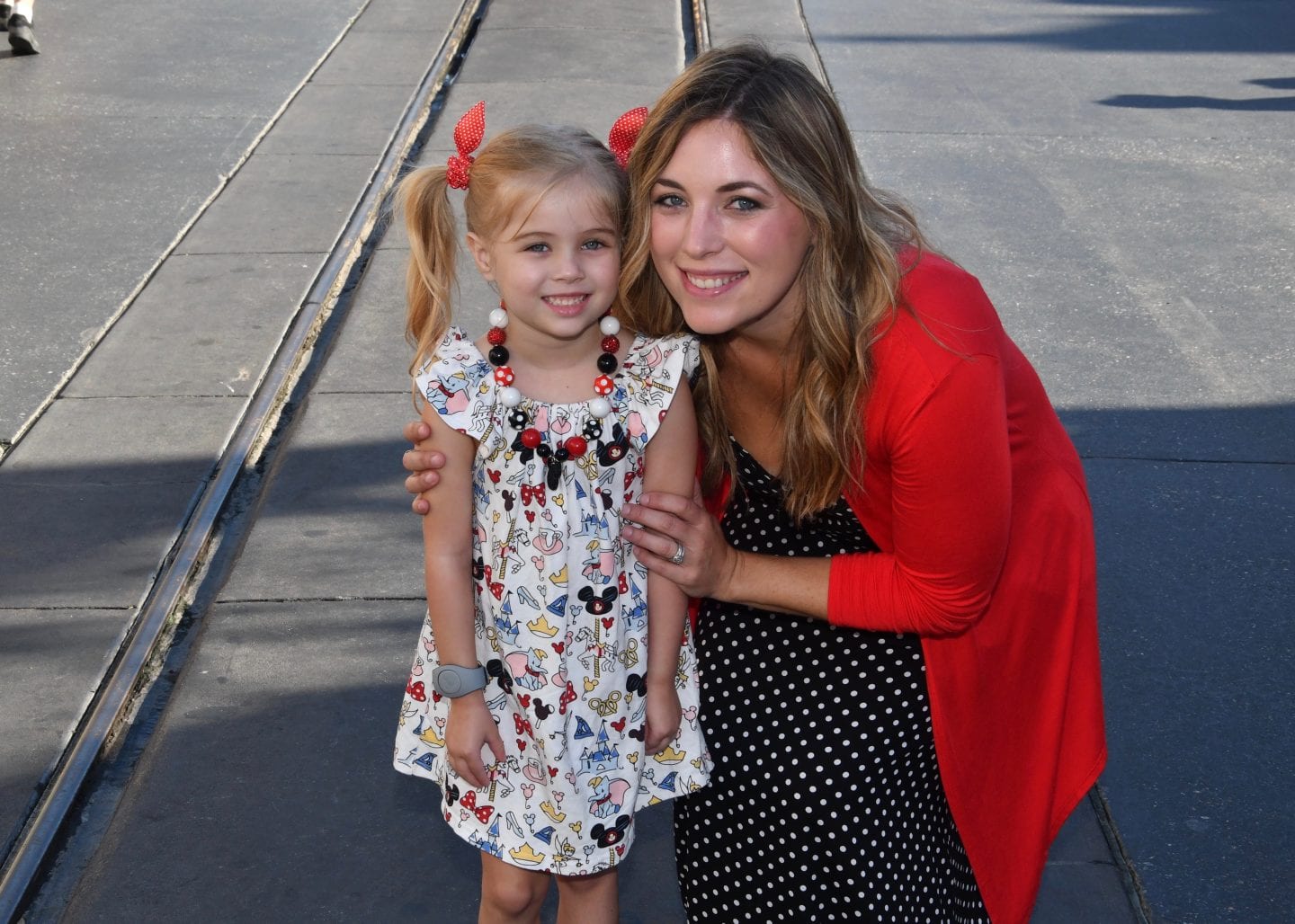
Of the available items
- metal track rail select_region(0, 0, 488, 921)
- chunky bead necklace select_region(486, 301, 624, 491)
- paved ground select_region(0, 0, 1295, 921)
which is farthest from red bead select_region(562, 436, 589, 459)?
metal track rail select_region(0, 0, 488, 921)

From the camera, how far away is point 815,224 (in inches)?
77.9

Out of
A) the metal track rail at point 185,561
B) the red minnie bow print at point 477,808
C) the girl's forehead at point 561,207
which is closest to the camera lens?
the girl's forehead at point 561,207

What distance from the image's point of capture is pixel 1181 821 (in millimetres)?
3158

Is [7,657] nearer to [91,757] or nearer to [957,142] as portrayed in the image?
[91,757]

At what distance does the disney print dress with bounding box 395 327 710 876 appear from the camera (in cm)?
218

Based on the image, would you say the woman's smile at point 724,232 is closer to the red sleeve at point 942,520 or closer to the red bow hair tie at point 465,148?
the red sleeve at point 942,520

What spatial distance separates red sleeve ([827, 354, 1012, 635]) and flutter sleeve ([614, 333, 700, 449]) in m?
0.35

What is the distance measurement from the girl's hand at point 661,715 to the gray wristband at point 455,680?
0.28 meters

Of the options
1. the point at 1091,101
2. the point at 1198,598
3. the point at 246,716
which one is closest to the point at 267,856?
the point at 246,716

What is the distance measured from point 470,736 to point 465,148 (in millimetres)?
913

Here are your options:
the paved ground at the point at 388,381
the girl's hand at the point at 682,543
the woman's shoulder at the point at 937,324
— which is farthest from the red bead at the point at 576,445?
the paved ground at the point at 388,381

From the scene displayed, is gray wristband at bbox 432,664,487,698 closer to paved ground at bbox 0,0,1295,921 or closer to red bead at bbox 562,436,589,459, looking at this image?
red bead at bbox 562,436,589,459

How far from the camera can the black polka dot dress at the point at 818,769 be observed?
2.13 meters

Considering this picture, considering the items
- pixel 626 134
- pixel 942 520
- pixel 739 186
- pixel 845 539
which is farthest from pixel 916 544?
pixel 626 134
